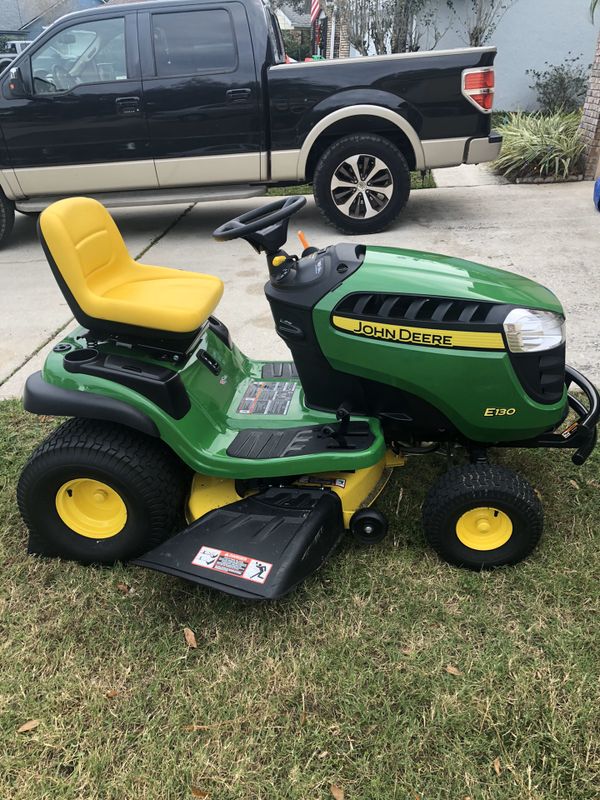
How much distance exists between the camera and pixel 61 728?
6.17 ft

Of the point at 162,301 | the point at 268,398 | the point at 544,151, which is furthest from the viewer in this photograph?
the point at 544,151

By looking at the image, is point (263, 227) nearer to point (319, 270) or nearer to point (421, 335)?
point (319, 270)

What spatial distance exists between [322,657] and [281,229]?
1.49 metres

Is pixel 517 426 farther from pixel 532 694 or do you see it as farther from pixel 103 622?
pixel 103 622

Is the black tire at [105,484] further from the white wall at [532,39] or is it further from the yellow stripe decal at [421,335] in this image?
the white wall at [532,39]

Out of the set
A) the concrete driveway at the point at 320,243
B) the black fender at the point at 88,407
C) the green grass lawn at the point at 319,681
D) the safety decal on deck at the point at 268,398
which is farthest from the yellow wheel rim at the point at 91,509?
the concrete driveway at the point at 320,243

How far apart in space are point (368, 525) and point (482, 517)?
416 mm

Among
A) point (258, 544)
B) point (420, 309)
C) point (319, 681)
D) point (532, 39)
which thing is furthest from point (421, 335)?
point (532, 39)

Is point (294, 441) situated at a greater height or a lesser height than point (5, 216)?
greater

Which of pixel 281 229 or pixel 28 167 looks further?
pixel 28 167

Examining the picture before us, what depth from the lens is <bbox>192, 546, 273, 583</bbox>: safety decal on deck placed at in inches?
81.4

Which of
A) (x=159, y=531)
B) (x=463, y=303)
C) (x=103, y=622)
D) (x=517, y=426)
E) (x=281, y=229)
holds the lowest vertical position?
(x=103, y=622)

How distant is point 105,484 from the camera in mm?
2334

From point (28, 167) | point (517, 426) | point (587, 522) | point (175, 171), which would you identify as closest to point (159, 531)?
point (517, 426)
